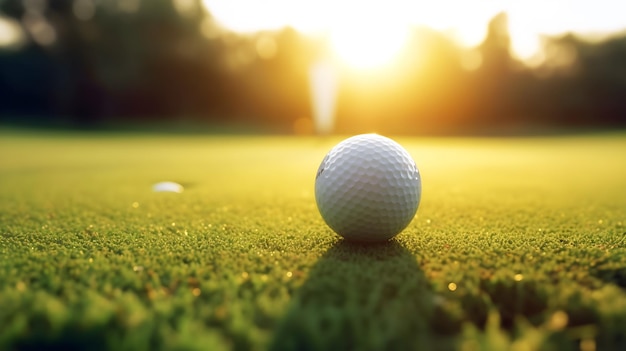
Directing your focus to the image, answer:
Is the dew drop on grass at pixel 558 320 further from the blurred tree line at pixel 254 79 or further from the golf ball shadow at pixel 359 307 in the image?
the blurred tree line at pixel 254 79

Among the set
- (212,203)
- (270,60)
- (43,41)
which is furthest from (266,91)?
(212,203)

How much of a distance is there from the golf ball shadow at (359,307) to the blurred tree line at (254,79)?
2468 centimetres

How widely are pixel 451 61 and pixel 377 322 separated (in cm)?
2949

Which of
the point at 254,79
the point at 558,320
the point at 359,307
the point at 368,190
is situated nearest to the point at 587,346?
the point at 558,320

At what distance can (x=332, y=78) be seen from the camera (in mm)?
28906

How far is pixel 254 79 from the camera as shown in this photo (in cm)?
3069

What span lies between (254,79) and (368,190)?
28715 millimetres

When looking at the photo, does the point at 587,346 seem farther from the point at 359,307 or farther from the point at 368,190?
the point at 368,190

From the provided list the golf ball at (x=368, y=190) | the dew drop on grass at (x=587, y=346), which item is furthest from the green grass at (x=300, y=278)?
the golf ball at (x=368, y=190)

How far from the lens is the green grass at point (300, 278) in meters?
1.63

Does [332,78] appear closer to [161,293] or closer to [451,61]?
[451,61]

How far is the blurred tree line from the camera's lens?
2808cm

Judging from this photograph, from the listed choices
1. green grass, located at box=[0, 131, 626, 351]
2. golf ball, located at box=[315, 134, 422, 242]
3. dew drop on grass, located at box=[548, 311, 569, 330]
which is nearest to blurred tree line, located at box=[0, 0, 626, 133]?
green grass, located at box=[0, 131, 626, 351]

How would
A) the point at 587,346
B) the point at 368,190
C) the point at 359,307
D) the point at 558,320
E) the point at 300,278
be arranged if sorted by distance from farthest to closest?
1. the point at 368,190
2. the point at 300,278
3. the point at 359,307
4. the point at 558,320
5. the point at 587,346
